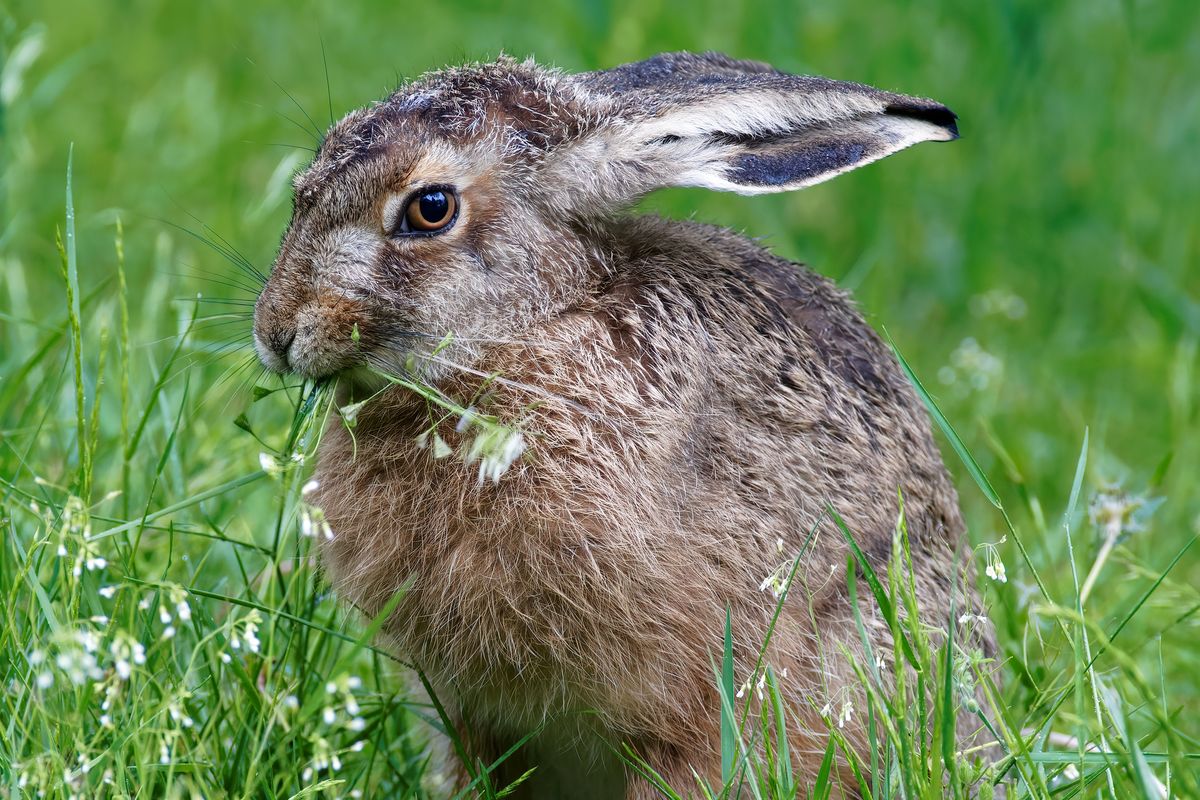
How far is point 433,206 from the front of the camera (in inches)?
139

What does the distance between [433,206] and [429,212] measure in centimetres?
2

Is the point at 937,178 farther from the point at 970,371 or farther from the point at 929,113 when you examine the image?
the point at 929,113

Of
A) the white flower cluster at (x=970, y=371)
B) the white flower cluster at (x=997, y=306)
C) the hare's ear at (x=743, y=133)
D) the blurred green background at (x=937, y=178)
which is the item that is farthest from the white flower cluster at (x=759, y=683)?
the white flower cluster at (x=997, y=306)

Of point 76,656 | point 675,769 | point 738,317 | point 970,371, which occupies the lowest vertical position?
point 675,769

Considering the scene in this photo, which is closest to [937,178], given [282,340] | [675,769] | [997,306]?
[997,306]

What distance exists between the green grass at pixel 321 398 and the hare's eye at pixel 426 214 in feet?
1.61

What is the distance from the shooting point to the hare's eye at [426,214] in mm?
3508

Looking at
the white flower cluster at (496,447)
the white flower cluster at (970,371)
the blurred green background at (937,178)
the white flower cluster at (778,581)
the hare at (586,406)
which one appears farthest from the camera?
the blurred green background at (937,178)

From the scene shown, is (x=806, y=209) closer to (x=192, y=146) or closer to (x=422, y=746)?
(x=192, y=146)

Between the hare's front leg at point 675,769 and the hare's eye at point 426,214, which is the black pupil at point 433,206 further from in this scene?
the hare's front leg at point 675,769

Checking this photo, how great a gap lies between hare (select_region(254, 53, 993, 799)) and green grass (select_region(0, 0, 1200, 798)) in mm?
170

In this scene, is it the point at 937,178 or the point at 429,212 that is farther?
the point at 937,178

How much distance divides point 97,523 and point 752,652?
1.56 metres

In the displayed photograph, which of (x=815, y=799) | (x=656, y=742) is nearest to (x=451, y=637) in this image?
(x=656, y=742)
